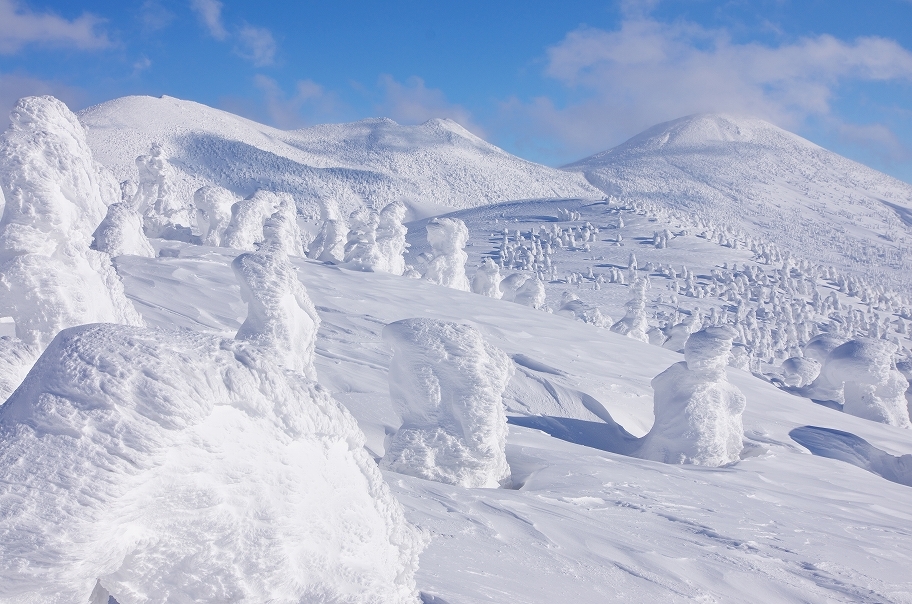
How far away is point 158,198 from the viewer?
24.8 meters

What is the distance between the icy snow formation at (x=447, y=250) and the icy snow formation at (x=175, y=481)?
865 inches

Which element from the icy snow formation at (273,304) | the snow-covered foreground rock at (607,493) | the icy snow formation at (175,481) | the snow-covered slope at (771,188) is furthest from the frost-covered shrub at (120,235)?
the snow-covered slope at (771,188)

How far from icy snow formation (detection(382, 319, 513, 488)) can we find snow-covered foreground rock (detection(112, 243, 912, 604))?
1.63 ft

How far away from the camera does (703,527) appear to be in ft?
20.7

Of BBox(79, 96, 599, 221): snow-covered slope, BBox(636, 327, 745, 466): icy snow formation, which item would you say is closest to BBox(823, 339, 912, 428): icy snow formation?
BBox(636, 327, 745, 466): icy snow formation

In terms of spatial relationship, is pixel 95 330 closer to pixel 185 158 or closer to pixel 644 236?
pixel 644 236

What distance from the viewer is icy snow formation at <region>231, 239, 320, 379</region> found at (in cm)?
782

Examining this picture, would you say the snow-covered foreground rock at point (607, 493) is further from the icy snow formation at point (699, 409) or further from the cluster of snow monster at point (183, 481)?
the cluster of snow monster at point (183, 481)

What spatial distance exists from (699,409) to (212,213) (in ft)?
60.0

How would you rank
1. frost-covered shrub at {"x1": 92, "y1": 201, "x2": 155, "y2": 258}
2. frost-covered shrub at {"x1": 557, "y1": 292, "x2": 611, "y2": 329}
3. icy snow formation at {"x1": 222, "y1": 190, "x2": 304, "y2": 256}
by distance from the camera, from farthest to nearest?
frost-covered shrub at {"x1": 557, "y1": 292, "x2": 611, "y2": 329}, icy snow formation at {"x1": 222, "y1": 190, "x2": 304, "y2": 256}, frost-covered shrub at {"x1": 92, "y1": 201, "x2": 155, "y2": 258}

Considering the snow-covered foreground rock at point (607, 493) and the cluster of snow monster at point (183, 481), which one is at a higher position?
the cluster of snow monster at point (183, 481)

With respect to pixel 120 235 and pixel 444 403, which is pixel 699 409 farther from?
pixel 120 235

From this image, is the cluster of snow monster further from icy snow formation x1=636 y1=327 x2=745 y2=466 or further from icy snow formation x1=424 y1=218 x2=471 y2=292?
icy snow formation x1=424 y1=218 x2=471 y2=292

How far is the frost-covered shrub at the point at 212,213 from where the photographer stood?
22938mm
